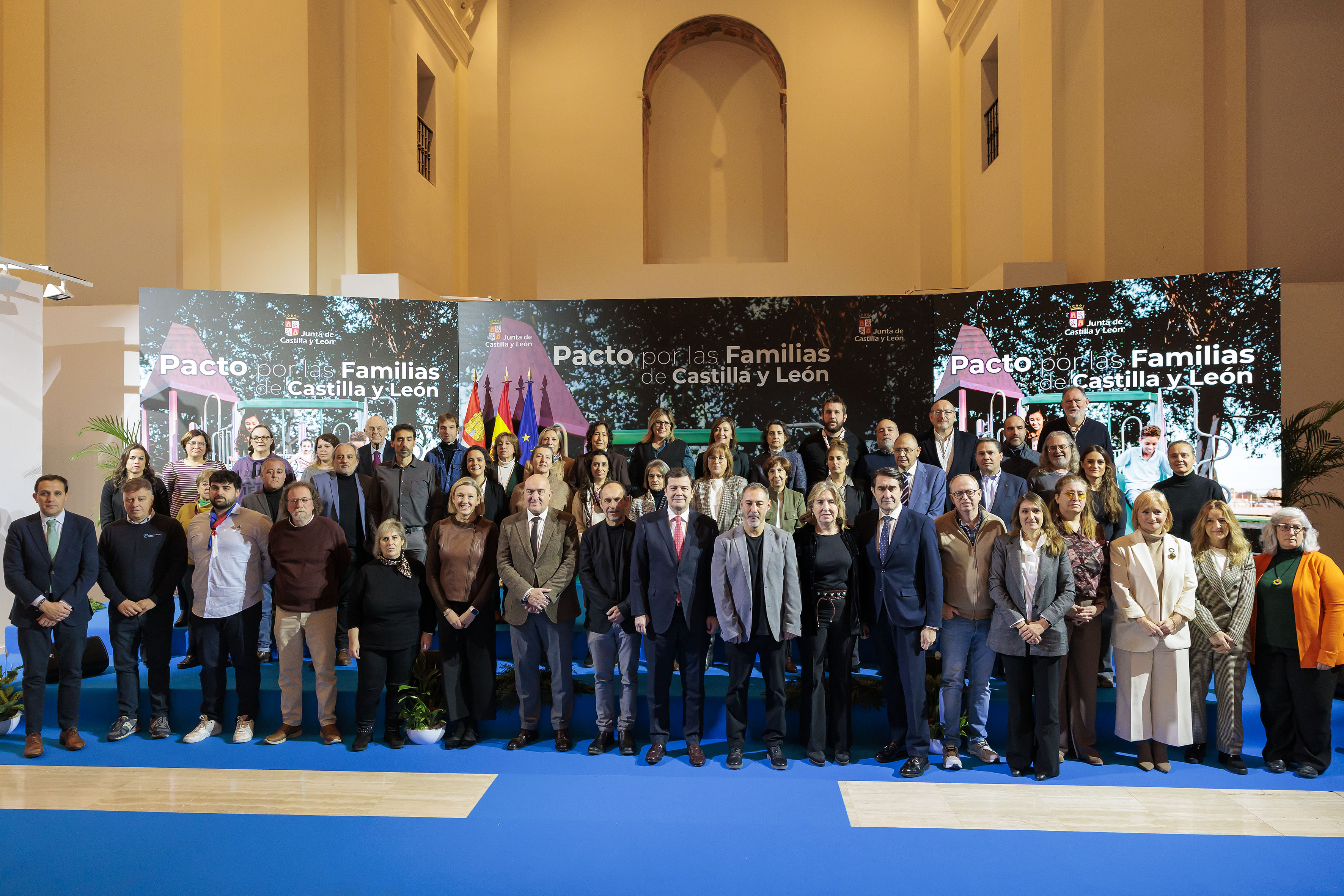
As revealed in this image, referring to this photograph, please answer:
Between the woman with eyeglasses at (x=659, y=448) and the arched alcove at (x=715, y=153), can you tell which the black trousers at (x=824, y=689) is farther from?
the arched alcove at (x=715, y=153)

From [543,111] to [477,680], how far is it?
950 centimetres

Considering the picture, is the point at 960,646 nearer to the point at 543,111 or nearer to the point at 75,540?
the point at 75,540

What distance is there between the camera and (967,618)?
459 centimetres

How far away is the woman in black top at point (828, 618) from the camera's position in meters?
4.59

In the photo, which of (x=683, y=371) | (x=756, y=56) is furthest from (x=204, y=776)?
(x=756, y=56)

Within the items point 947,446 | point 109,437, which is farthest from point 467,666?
point 109,437

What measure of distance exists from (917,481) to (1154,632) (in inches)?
57.1

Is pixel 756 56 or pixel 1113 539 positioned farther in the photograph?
pixel 756 56

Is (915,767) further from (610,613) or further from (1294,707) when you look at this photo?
(1294,707)

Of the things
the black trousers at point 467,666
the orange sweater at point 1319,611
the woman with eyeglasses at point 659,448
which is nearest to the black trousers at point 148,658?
the black trousers at point 467,666

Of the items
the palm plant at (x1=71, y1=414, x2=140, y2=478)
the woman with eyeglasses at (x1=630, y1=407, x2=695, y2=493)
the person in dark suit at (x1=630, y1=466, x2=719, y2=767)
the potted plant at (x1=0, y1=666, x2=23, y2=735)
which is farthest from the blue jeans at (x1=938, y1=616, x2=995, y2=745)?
the palm plant at (x1=71, y1=414, x2=140, y2=478)

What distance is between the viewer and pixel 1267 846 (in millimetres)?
3684

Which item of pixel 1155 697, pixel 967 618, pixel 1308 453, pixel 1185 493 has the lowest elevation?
pixel 1155 697

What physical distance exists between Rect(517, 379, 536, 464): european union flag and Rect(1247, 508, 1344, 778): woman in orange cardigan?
5.40 m
